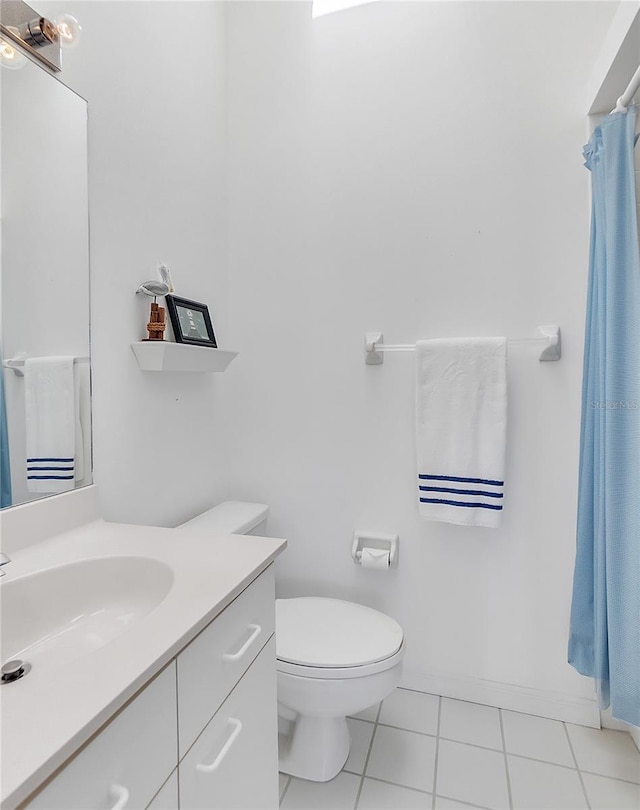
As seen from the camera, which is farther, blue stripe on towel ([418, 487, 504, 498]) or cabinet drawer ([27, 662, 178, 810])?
blue stripe on towel ([418, 487, 504, 498])

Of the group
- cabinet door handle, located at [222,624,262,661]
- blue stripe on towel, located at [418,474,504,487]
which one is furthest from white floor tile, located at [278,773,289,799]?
blue stripe on towel, located at [418,474,504,487]

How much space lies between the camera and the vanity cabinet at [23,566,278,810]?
0.51 meters

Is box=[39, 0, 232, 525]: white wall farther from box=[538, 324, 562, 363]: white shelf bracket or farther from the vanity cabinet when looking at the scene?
box=[538, 324, 562, 363]: white shelf bracket

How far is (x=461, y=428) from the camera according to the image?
154 cm

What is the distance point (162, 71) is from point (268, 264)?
68cm

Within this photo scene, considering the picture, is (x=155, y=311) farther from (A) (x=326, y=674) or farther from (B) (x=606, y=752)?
(B) (x=606, y=752)

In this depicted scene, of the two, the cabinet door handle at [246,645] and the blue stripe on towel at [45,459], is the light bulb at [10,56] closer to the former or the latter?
the blue stripe on towel at [45,459]

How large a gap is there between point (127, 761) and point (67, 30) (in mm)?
1341

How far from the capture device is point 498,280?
1.57 meters

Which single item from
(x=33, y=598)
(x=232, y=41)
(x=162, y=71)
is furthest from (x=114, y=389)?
(x=232, y=41)

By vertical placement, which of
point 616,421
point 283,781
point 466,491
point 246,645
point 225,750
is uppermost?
point 616,421

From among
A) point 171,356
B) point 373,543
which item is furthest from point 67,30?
point 373,543

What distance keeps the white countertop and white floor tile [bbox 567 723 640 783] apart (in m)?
1.24

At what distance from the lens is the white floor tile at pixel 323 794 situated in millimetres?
1254
